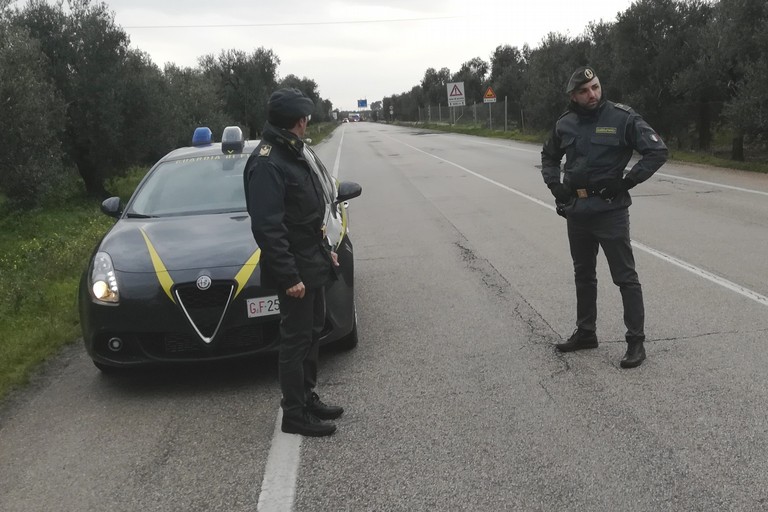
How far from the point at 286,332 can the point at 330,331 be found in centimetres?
91

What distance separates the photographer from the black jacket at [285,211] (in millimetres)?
3445

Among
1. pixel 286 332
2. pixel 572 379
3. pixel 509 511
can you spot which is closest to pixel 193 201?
pixel 286 332

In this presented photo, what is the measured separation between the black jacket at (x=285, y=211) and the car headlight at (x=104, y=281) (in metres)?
1.37

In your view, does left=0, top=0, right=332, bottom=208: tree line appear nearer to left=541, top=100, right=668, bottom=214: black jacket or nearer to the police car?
the police car

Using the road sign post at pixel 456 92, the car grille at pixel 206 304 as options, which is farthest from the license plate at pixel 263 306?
the road sign post at pixel 456 92

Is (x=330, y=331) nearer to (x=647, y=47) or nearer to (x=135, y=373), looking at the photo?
(x=135, y=373)

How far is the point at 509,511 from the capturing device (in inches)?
116

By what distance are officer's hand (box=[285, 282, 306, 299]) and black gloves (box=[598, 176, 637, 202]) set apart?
7.00 ft

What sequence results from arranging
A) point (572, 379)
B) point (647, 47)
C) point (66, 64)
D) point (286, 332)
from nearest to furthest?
point (286, 332) < point (572, 379) < point (66, 64) < point (647, 47)

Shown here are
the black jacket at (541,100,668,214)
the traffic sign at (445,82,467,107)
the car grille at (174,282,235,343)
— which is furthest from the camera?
the traffic sign at (445,82,467,107)

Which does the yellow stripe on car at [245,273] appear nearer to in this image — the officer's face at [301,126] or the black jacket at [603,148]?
the officer's face at [301,126]

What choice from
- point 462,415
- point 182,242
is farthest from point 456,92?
point 462,415

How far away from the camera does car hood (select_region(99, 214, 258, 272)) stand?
4543 mm

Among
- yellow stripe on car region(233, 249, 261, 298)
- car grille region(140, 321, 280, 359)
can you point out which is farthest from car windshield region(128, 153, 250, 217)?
car grille region(140, 321, 280, 359)
